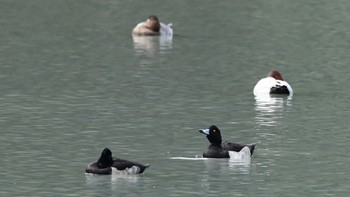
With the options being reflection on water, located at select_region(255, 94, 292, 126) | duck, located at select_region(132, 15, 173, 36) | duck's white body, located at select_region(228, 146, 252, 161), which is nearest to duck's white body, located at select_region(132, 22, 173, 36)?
duck, located at select_region(132, 15, 173, 36)

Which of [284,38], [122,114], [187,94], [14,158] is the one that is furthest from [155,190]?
[284,38]

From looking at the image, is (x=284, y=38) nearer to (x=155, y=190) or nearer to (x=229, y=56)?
(x=229, y=56)

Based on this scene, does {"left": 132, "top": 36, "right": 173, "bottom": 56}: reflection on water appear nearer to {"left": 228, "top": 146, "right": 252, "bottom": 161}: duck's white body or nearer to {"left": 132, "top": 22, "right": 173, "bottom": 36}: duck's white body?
{"left": 132, "top": 22, "right": 173, "bottom": 36}: duck's white body

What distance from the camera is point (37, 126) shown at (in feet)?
123

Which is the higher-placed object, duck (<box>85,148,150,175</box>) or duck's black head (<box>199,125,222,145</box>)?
duck's black head (<box>199,125,222,145</box>)

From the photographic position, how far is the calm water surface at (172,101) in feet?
98.7

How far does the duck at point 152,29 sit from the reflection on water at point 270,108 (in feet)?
71.1

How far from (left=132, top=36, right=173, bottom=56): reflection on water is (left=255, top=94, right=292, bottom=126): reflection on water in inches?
564

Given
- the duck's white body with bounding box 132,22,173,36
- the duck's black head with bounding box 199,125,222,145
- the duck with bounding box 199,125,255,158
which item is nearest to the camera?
the duck with bounding box 199,125,255,158

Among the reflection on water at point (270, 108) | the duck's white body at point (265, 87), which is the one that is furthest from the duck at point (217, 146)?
the duck's white body at point (265, 87)

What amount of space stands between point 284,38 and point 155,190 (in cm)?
3675

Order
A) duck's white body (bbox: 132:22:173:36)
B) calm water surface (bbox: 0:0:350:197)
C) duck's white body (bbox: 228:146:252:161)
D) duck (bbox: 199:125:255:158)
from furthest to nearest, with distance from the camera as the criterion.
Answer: duck's white body (bbox: 132:22:173:36) → duck (bbox: 199:125:255:158) → duck's white body (bbox: 228:146:252:161) → calm water surface (bbox: 0:0:350:197)

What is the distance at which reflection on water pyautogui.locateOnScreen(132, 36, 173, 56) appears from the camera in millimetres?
59309

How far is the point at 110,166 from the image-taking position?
30.5m
